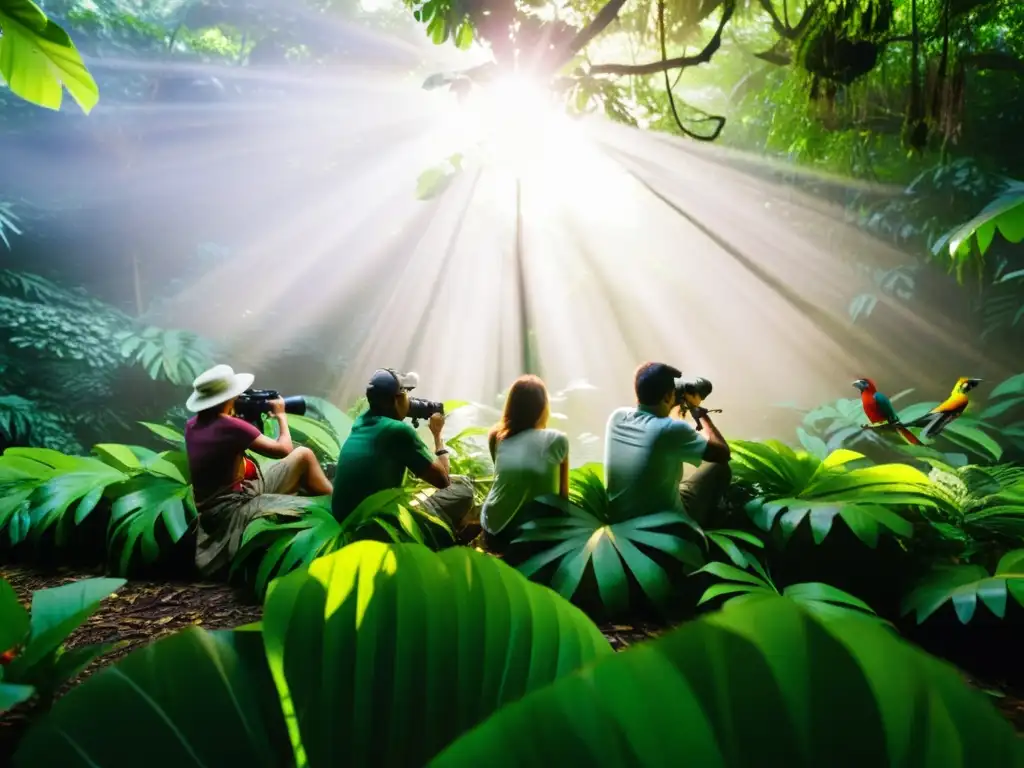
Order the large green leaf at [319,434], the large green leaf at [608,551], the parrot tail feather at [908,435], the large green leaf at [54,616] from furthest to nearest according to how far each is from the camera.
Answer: the large green leaf at [319,434]
the parrot tail feather at [908,435]
the large green leaf at [608,551]
the large green leaf at [54,616]

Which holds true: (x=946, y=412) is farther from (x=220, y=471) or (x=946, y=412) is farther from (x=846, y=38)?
(x=220, y=471)

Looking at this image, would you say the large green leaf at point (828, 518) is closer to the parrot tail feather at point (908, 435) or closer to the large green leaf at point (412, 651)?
the parrot tail feather at point (908, 435)

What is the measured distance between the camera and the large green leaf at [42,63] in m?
0.92

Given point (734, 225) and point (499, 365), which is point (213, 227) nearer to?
point (499, 365)

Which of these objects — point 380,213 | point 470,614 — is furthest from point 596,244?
point 470,614

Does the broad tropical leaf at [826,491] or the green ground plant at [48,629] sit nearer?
the green ground plant at [48,629]

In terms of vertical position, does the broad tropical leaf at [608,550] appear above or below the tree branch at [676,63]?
below

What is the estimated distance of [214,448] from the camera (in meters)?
2.61

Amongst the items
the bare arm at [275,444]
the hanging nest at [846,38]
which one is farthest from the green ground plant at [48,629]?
the hanging nest at [846,38]

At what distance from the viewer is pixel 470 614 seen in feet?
0.89

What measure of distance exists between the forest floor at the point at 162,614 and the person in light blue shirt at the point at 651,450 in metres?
0.56

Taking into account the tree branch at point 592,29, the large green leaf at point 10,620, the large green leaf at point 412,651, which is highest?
the tree branch at point 592,29

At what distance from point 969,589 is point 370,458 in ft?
7.82

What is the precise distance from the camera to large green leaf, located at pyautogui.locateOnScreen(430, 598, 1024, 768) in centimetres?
14
